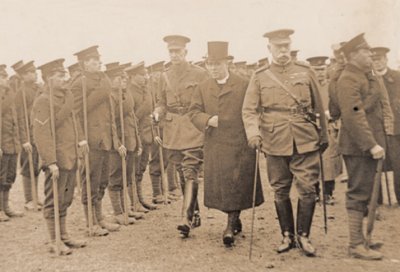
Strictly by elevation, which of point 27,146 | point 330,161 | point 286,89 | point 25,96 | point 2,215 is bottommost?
point 2,215

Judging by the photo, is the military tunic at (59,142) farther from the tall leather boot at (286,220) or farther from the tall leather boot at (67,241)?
the tall leather boot at (286,220)

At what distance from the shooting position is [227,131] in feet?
20.9

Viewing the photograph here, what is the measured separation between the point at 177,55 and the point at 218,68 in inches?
50.0

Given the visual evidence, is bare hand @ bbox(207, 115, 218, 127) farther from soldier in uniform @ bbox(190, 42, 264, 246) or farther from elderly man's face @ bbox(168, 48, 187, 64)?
elderly man's face @ bbox(168, 48, 187, 64)

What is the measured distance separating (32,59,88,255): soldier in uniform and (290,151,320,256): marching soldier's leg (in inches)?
108

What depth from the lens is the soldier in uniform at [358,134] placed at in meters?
5.43

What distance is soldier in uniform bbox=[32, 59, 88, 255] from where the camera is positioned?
19.9ft

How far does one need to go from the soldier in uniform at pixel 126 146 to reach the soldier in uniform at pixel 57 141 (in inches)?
54.3

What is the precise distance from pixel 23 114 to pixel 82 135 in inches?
104

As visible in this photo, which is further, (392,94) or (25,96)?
A: (25,96)

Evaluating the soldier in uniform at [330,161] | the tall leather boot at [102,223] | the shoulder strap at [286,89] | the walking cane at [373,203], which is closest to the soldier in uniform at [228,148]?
the shoulder strap at [286,89]

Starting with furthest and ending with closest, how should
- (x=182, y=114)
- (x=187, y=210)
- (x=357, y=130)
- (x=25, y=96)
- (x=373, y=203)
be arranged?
(x=25, y=96)
(x=182, y=114)
(x=187, y=210)
(x=373, y=203)
(x=357, y=130)

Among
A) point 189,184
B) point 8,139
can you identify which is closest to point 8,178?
point 8,139

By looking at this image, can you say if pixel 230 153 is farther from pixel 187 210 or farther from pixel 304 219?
pixel 304 219
